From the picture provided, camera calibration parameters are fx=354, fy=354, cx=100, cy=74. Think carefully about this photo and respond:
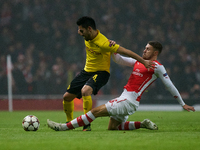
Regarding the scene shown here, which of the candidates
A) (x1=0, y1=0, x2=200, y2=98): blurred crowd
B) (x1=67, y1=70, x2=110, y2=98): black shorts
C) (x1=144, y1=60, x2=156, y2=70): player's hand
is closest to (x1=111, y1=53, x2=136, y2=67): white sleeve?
(x1=67, y1=70, x2=110, y2=98): black shorts

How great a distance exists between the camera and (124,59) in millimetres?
5742

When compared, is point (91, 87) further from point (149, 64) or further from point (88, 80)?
point (149, 64)

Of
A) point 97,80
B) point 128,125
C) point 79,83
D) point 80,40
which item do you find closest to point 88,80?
point 97,80

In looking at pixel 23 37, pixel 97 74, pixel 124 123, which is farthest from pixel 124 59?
pixel 23 37

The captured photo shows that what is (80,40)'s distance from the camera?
53.9 ft

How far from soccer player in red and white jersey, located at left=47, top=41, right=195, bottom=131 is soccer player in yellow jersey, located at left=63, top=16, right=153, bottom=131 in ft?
0.87

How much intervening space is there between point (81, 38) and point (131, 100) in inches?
450

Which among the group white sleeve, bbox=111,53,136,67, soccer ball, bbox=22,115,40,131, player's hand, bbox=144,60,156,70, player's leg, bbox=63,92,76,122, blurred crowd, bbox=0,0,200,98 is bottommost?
soccer ball, bbox=22,115,40,131

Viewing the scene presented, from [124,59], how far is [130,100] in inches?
30.5

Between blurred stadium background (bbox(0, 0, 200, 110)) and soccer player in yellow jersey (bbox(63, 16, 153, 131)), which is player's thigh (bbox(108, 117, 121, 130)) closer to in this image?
soccer player in yellow jersey (bbox(63, 16, 153, 131))

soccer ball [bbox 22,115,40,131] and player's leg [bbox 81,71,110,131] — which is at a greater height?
player's leg [bbox 81,71,110,131]

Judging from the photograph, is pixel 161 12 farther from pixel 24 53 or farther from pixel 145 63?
pixel 145 63

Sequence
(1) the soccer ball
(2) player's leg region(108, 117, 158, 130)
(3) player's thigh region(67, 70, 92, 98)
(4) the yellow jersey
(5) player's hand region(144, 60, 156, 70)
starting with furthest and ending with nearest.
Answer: (3) player's thigh region(67, 70, 92, 98) < (4) the yellow jersey < (2) player's leg region(108, 117, 158, 130) < (1) the soccer ball < (5) player's hand region(144, 60, 156, 70)

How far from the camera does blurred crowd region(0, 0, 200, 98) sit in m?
14.3
